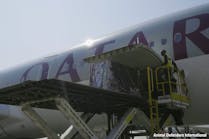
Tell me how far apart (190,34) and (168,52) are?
925mm

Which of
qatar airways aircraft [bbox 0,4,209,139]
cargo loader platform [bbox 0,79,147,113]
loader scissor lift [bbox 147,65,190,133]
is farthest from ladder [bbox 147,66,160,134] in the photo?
qatar airways aircraft [bbox 0,4,209,139]

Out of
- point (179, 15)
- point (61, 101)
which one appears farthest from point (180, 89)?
point (61, 101)

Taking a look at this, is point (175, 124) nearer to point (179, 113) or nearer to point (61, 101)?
point (179, 113)

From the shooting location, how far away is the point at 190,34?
9812 millimetres

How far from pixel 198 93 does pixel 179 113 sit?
→ 0.86 m

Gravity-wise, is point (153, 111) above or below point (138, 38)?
below

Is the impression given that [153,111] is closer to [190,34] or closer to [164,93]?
[164,93]

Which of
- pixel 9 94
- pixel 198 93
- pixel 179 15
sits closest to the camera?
pixel 9 94

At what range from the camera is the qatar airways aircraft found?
930cm

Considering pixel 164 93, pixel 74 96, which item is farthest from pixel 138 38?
pixel 74 96

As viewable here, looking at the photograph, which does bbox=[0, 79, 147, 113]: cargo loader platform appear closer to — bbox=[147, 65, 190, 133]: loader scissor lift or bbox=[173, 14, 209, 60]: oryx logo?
bbox=[147, 65, 190, 133]: loader scissor lift

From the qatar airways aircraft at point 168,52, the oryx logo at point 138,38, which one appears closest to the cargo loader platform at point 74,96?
the qatar airways aircraft at point 168,52

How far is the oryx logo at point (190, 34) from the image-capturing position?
9.47 meters

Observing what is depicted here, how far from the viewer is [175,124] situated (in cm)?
932
